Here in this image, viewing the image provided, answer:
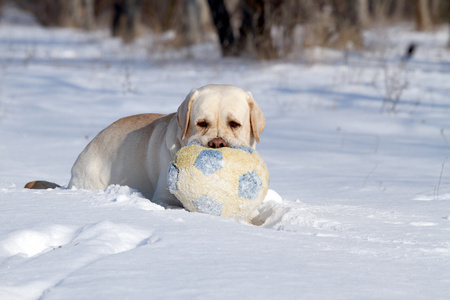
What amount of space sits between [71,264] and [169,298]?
1.81ft

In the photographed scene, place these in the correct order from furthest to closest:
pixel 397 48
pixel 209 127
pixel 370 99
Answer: pixel 397 48
pixel 370 99
pixel 209 127

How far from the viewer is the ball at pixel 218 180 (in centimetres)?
362

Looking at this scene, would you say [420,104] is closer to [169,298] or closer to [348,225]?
[348,225]

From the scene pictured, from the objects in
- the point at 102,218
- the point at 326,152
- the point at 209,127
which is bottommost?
the point at 326,152

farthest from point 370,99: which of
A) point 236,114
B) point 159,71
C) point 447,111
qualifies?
point 236,114

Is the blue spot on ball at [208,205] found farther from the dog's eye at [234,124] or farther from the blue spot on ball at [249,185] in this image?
the dog's eye at [234,124]

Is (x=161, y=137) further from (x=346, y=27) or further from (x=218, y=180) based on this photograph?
(x=346, y=27)

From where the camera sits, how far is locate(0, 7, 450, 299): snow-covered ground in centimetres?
239

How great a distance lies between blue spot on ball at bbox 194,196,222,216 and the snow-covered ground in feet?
0.53

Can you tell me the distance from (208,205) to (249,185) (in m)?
0.28

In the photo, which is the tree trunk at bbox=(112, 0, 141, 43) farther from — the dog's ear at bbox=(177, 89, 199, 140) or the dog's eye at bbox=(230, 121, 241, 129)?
the dog's eye at bbox=(230, 121, 241, 129)

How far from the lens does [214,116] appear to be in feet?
13.5

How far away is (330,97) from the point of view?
10133 mm

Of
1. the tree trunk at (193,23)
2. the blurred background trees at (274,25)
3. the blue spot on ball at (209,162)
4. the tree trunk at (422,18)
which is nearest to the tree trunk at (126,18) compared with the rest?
the blurred background trees at (274,25)
